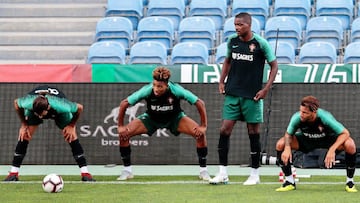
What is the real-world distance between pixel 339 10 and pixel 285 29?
1658 mm

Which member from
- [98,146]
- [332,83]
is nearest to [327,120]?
[332,83]

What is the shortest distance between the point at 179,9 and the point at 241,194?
37.3 feet

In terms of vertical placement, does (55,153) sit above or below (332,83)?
below

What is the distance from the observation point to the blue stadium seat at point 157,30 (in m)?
19.4

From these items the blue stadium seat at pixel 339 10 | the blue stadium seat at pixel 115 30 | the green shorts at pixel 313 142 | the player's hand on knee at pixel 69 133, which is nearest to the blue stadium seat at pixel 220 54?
the blue stadium seat at pixel 115 30

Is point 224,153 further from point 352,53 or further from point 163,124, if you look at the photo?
point 352,53

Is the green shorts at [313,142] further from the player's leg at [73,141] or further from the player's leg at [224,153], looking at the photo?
the player's leg at [73,141]

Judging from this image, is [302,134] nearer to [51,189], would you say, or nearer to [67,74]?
[51,189]

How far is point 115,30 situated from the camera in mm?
19625

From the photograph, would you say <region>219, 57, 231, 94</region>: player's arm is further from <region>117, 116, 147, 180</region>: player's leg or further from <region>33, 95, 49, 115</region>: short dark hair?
<region>33, 95, 49, 115</region>: short dark hair

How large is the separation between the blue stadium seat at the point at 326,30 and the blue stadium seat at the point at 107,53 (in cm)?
405

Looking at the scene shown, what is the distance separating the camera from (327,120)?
10.4 meters

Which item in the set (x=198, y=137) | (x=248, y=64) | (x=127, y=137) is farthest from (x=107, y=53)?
(x=248, y=64)

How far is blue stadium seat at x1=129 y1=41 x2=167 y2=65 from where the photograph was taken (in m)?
18.1
